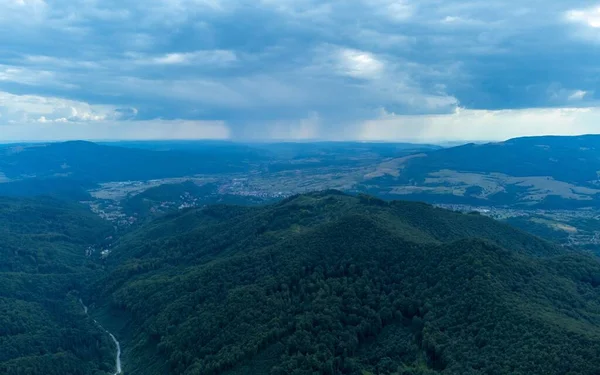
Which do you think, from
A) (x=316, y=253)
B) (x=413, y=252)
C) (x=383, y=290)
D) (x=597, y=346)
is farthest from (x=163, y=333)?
(x=597, y=346)

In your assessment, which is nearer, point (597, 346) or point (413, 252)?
point (597, 346)

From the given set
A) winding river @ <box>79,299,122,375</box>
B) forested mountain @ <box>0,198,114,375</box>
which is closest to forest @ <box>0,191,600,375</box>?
forested mountain @ <box>0,198,114,375</box>

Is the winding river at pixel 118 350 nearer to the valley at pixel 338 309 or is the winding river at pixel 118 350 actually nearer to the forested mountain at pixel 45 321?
the valley at pixel 338 309

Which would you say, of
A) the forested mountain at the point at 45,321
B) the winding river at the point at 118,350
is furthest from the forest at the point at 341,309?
the winding river at the point at 118,350

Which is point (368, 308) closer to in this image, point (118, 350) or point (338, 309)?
point (338, 309)

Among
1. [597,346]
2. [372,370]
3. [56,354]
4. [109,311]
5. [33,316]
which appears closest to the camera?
[597,346]

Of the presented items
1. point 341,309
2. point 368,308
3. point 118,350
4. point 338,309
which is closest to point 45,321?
point 118,350

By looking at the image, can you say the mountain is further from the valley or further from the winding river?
the winding river

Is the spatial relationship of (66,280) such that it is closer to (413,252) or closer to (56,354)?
(56,354)
